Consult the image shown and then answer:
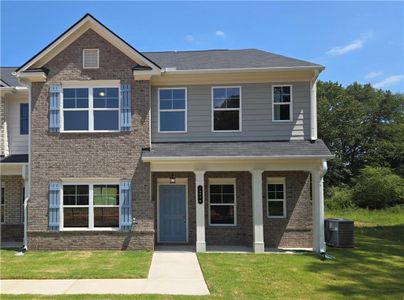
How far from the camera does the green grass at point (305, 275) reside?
811 centimetres

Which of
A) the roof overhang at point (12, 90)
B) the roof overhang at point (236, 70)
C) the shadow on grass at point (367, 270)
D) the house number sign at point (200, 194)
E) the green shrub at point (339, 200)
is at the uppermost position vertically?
the roof overhang at point (236, 70)

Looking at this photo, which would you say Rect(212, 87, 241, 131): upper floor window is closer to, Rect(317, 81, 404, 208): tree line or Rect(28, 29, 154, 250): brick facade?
Rect(28, 29, 154, 250): brick facade

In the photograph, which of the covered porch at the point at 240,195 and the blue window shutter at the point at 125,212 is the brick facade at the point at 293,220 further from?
the blue window shutter at the point at 125,212

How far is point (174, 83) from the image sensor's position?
14109 mm

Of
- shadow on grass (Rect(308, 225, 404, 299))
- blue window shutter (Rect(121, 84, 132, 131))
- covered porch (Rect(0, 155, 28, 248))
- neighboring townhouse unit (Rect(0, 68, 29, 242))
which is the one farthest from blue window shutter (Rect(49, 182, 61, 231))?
shadow on grass (Rect(308, 225, 404, 299))

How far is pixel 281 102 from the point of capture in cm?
1409

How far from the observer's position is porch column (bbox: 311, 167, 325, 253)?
1261 centimetres

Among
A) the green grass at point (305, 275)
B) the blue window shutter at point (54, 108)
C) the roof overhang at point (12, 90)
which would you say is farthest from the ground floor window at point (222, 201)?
the roof overhang at point (12, 90)

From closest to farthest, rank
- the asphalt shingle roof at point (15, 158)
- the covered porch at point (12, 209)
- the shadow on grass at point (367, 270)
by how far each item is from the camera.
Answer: the shadow on grass at point (367, 270), the asphalt shingle roof at point (15, 158), the covered porch at point (12, 209)

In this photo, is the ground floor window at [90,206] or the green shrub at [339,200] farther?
the green shrub at [339,200]

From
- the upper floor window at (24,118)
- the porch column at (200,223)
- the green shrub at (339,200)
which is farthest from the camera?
the green shrub at (339,200)

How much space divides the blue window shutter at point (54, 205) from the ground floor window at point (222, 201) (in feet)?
18.2

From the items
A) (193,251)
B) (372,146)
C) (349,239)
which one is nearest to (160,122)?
(193,251)

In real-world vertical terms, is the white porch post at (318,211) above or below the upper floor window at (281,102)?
below
